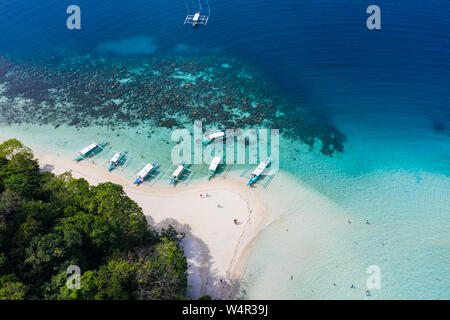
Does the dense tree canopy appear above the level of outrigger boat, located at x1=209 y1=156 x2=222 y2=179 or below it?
below

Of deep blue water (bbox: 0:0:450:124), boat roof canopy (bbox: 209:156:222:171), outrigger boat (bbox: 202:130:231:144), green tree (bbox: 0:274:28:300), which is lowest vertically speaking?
green tree (bbox: 0:274:28:300)

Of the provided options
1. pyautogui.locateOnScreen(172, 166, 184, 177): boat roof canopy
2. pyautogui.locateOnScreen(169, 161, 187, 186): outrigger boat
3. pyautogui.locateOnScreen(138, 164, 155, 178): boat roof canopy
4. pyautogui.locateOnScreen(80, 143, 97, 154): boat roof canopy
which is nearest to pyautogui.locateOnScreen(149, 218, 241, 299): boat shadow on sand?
pyautogui.locateOnScreen(169, 161, 187, 186): outrigger boat

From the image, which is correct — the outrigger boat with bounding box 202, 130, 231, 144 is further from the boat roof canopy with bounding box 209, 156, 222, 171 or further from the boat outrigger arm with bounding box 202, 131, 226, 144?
the boat roof canopy with bounding box 209, 156, 222, 171

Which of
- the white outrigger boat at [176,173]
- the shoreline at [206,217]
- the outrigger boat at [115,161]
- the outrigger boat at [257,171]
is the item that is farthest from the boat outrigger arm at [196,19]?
the shoreline at [206,217]
